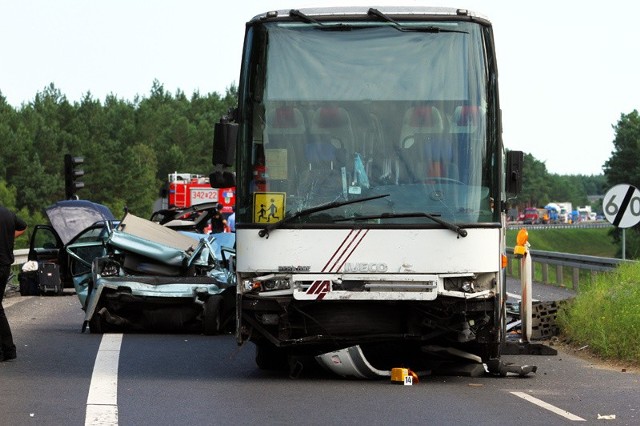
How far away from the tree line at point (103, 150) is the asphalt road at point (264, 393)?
104 meters

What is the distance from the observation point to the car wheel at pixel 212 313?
61.3 feet

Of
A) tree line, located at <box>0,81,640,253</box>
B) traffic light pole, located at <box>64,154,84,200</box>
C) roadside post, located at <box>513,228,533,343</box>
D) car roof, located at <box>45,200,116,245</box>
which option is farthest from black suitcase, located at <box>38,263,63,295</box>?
tree line, located at <box>0,81,640,253</box>

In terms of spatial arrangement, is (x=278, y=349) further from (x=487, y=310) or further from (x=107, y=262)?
(x=107, y=262)

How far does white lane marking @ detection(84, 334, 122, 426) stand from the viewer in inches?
417

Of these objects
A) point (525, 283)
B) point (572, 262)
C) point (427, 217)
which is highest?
point (427, 217)

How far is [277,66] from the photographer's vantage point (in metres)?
13.4

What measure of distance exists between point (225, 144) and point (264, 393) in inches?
86.1

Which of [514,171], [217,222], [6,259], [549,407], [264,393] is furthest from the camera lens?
[217,222]

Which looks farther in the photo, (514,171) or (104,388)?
(514,171)

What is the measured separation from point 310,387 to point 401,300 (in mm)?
1096

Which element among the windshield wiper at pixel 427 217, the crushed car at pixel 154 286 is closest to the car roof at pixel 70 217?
the crushed car at pixel 154 286

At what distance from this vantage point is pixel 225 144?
12883mm

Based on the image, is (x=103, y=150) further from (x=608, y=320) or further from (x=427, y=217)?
(x=427, y=217)

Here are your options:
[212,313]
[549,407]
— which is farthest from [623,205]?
[549,407]
